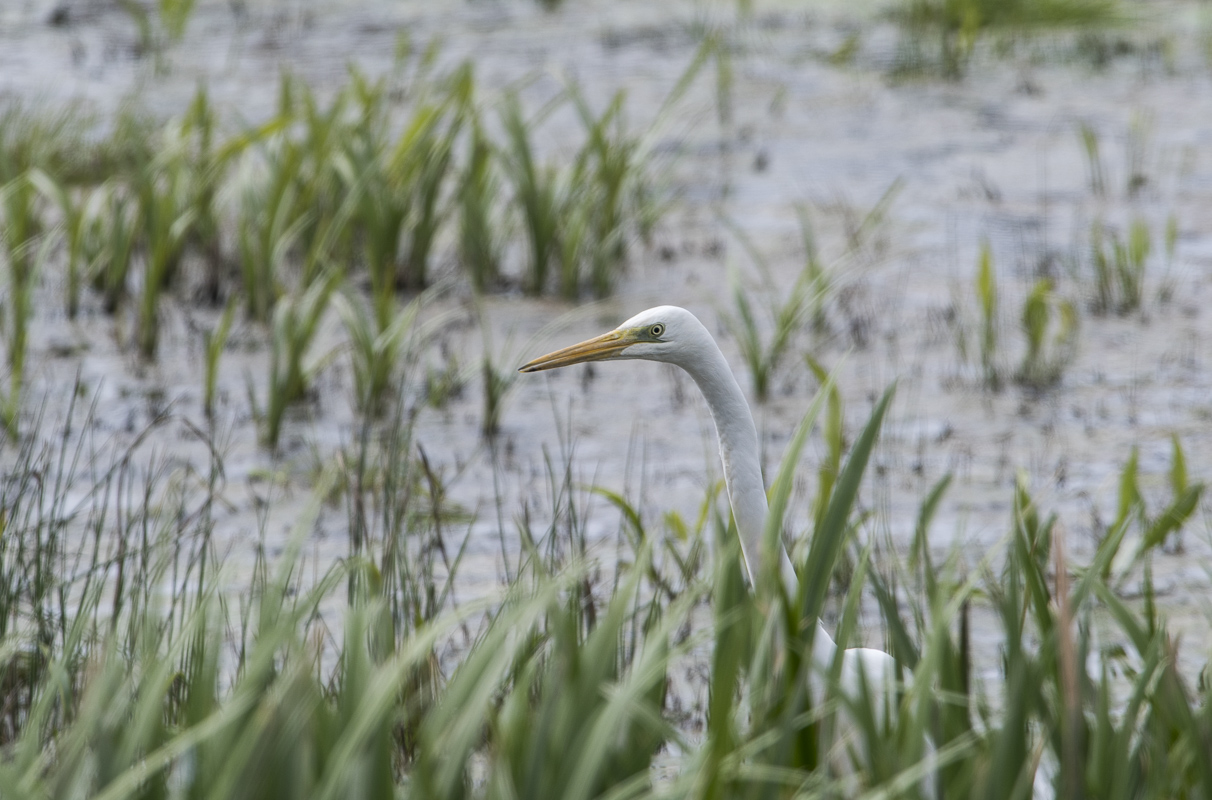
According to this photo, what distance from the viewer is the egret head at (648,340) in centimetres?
216

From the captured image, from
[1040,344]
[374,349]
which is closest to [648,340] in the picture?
[374,349]

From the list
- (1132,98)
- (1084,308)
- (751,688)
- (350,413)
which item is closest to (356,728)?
(751,688)

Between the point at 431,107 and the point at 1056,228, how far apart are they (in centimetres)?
276

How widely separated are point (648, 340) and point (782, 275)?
320 centimetres

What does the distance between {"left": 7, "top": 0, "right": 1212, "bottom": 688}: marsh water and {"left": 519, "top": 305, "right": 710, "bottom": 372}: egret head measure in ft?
0.88

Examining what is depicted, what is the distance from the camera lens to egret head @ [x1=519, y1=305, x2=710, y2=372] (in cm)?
216

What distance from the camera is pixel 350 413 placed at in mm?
4215

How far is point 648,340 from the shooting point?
2232 millimetres

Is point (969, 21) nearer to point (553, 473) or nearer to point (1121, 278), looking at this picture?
point (1121, 278)

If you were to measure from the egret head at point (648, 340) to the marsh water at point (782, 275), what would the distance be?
0.27 metres

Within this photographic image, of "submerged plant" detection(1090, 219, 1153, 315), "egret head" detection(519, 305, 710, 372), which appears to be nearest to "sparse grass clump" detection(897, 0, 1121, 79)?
"submerged plant" detection(1090, 219, 1153, 315)

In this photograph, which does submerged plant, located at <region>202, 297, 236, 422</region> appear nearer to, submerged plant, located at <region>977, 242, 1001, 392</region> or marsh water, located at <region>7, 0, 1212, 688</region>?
marsh water, located at <region>7, 0, 1212, 688</region>

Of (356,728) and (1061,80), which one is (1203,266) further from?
(356,728)

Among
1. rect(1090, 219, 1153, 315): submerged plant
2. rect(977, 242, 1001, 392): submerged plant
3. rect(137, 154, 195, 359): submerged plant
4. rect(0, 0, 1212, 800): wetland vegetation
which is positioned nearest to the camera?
rect(0, 0, 1212, 800): wetland vegetation
